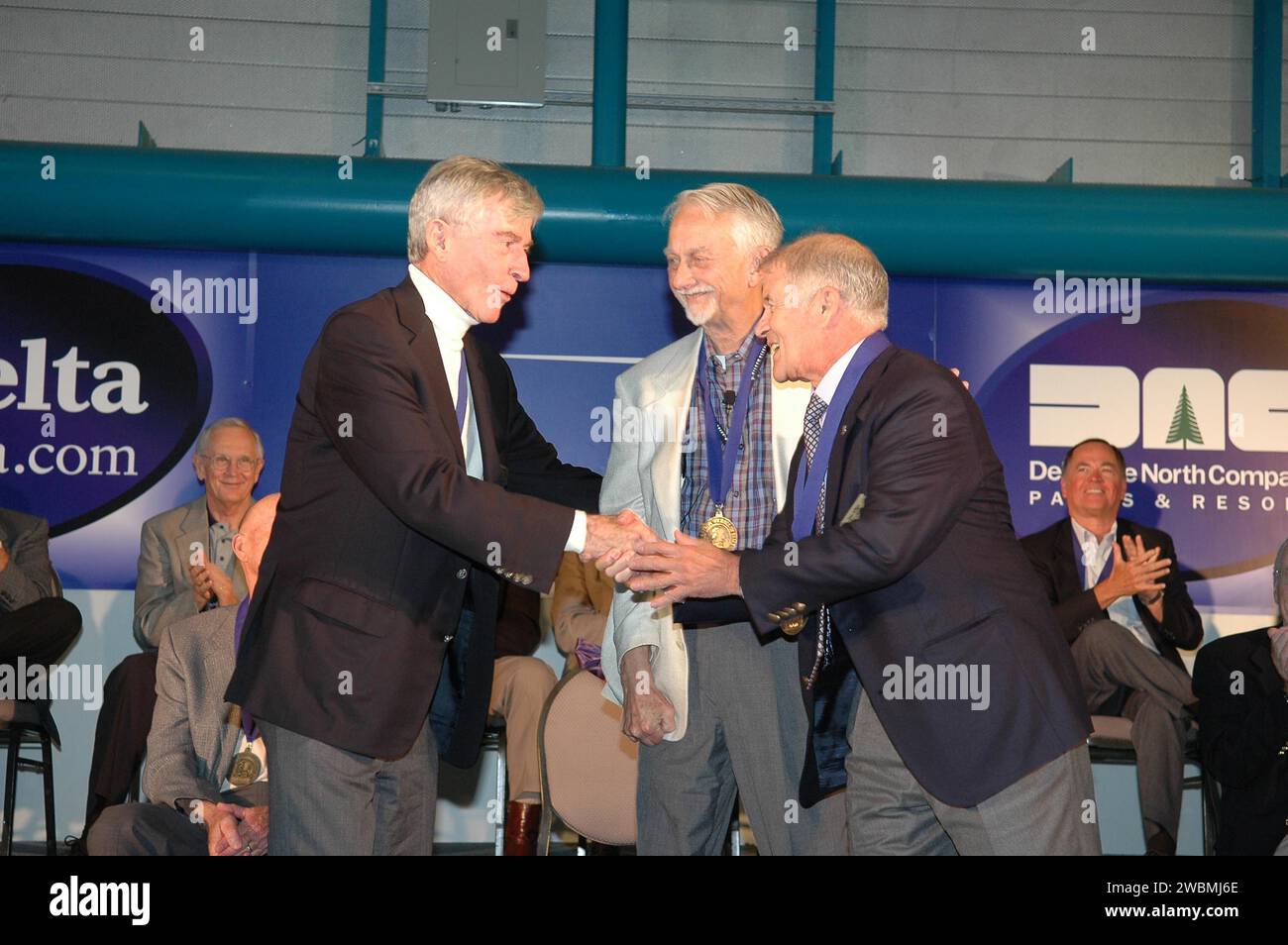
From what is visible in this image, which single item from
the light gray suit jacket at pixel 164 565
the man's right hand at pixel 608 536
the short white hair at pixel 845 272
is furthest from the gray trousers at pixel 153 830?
the light gray suit jacket at pixel 164 565

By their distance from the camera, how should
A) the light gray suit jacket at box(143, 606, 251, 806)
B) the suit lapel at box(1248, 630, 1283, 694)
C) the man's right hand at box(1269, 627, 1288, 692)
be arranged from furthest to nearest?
the suit lapel at box(1248, 630, 1283, 694) < the man's right hand at box(1269, 627, 1288, 692) < the light gray suit jacket at box(143, 606, 251, 806)

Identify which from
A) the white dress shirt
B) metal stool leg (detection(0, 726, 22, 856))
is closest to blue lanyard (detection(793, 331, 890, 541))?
the white dress shirt

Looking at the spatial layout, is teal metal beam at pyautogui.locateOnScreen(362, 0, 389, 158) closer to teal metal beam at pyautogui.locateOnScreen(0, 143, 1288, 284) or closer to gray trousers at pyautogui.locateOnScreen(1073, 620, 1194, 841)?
teal metal beam at pyautogui.locateOnScreen(0, 143, 1288, 284)

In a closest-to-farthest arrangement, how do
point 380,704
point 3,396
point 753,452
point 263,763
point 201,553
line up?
point 380,704
point 753,452
point 263,763
point 201,553
point 3,396

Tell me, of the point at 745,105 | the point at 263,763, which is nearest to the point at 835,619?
the point at 263,763

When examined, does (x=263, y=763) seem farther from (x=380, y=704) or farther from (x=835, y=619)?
(x=835, y=619)

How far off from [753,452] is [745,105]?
4619 mm

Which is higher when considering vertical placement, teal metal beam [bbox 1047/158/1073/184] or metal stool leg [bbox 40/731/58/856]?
teal metal beam [bbox 1047/158/1073/184]

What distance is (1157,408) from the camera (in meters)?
A: 7.00

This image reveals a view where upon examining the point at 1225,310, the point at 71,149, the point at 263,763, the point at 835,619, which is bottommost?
the point at 263,763

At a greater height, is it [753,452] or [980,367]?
[980,367]

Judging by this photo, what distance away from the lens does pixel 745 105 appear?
772 centimetres

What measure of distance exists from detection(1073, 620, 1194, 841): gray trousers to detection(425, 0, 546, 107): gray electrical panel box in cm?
392

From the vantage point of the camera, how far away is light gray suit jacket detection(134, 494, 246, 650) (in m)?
6.21
